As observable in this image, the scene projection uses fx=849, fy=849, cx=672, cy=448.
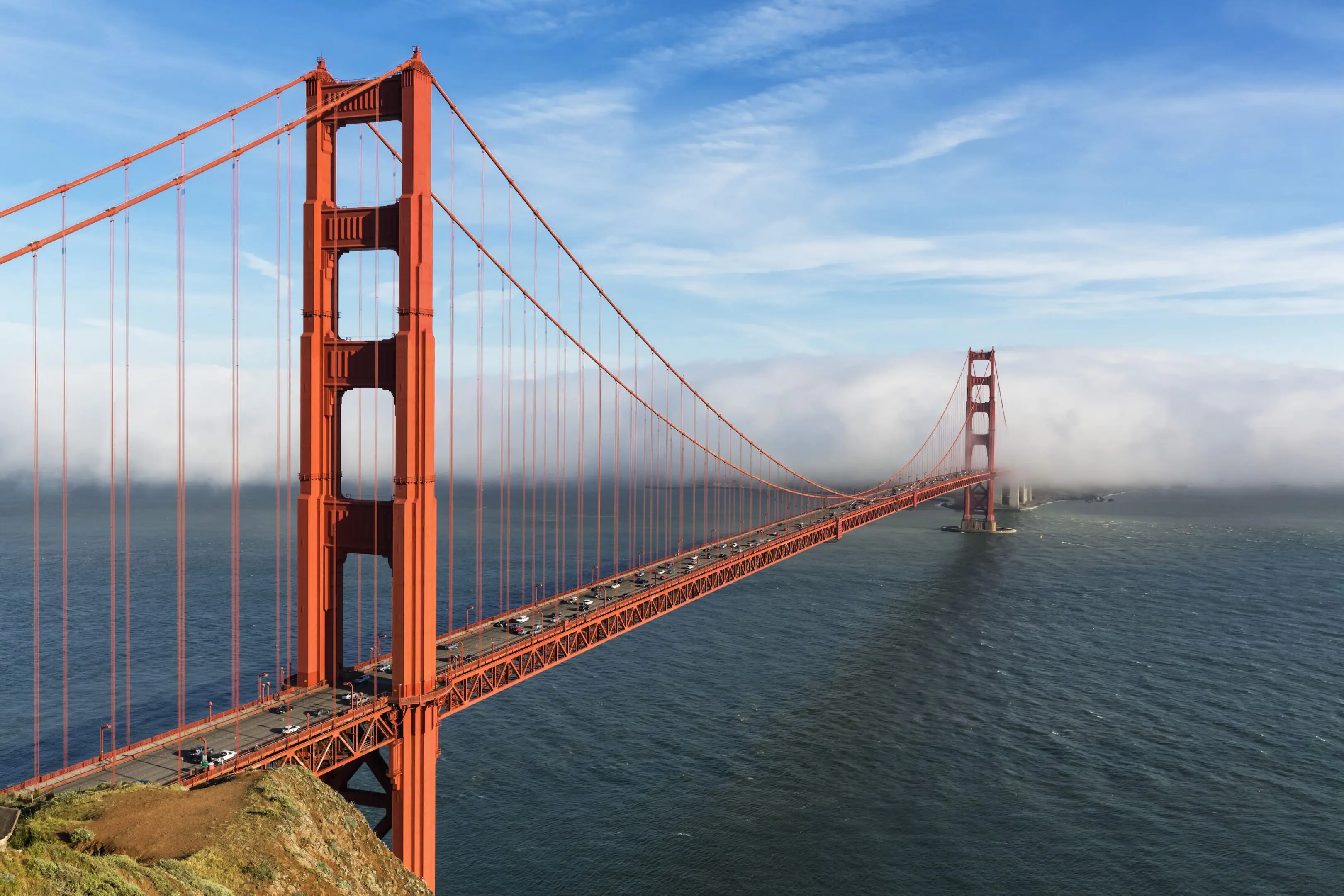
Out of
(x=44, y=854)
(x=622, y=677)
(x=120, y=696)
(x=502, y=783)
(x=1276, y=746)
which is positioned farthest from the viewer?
(x=622, y=677)

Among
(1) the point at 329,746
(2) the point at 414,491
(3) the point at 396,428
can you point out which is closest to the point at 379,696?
(1) the point at 329,746

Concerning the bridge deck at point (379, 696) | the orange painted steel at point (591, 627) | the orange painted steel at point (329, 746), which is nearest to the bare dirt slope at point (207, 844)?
the orange painted steel at point (329, 746)

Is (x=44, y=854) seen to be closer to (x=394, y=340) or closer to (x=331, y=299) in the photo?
(x=394, y=340)

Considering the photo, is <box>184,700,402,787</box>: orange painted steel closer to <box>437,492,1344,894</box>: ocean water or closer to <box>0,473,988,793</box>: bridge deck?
<box>0,473,988,793</box>: bridge deck

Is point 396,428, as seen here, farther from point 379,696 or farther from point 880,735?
point 880,735

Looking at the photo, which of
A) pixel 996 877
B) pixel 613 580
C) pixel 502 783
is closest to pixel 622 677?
pixel 613 580
